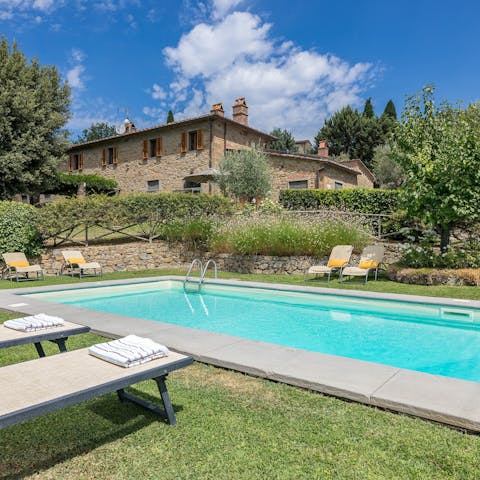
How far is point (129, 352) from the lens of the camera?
272 cm

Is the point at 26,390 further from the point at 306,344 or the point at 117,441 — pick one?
the point at 306,344

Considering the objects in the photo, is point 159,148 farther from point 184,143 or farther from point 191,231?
point 191,231

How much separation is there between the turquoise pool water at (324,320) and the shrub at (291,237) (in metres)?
2.76

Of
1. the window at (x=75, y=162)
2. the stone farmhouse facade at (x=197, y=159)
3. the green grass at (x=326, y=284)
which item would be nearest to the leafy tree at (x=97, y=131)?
the window at (x=75, y=162)

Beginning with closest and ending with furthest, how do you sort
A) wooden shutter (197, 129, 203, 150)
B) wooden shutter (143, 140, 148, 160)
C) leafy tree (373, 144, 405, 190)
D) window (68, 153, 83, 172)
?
wooden shutter (197, 129, 203, 150)
wooden shutter (143, 140, 148, 160)
window (68, 153, 83, 172)
leafy tree (373, 144, 405, 190)

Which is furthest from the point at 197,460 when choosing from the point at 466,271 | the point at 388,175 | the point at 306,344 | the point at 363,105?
the point at 363,105

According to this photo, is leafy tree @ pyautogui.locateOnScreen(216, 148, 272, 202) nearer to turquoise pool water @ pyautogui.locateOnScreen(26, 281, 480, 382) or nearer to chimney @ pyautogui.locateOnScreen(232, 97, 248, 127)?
chimney @ pyautogui.locateOnScreen(232, 97, 248, 127)

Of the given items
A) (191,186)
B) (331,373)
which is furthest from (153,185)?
(331,373)

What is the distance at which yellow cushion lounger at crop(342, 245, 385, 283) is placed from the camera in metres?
10.2

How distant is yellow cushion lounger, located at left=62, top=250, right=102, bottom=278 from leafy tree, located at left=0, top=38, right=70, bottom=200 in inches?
321

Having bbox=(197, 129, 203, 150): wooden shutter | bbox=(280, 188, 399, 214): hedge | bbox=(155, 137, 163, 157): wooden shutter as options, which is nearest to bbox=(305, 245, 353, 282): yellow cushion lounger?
bbox=(280, 188, 399, 214): hedge

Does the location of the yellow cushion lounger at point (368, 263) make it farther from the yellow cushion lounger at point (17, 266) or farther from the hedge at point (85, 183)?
the hedge at point (85, 183)

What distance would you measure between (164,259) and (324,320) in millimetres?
8376

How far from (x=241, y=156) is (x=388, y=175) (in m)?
16.3
